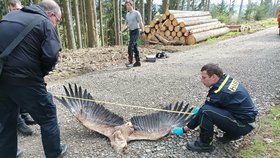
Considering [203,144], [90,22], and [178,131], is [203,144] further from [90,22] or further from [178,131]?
[90,22]

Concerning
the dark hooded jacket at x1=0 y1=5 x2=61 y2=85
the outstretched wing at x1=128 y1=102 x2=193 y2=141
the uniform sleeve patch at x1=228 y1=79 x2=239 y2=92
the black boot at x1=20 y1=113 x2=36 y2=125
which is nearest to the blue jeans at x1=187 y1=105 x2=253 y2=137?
the uniform sleeve patch at x1=228 y1=79 x2=239 y2=92

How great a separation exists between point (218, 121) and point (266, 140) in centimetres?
97

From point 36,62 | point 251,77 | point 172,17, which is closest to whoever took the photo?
point 36,62

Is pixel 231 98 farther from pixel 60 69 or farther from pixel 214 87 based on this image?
pixel 60 69

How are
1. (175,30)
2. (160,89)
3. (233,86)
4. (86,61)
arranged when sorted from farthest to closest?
1. (175,30)
2. (86,61)
3. (160,89)
4. (233,86)

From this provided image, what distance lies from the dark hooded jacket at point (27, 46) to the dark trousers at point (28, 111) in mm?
140

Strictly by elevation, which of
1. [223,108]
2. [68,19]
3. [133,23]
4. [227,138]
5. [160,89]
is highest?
[133,23]

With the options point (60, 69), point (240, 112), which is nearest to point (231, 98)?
point (240, 112)

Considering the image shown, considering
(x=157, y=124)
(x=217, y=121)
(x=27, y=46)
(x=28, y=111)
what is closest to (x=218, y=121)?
(x=217, y=121)

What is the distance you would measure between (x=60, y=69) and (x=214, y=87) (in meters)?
5.48

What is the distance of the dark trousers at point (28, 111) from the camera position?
9.36 feet

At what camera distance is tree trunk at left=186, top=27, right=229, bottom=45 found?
13.4 m

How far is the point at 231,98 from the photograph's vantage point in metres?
3.24

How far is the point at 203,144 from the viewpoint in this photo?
342cm
